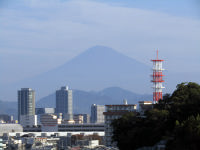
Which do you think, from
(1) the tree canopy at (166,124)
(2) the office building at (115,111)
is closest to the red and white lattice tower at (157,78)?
(2) the office building at (115,111)

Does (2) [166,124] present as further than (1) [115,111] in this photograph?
No

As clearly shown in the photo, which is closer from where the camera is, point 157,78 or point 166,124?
point 166,124

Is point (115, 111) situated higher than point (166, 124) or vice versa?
point (115, 111)

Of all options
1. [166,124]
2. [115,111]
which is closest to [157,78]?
[115,111]

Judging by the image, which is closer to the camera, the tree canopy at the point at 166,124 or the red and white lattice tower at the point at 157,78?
the tree canopy at the point at 166,124

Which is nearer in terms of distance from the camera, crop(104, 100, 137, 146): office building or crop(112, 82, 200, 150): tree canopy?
crop(112, 82, 200, 150): tree canopy

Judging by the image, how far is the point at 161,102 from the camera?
87.2 meters

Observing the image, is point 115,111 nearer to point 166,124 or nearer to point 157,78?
point 157,78

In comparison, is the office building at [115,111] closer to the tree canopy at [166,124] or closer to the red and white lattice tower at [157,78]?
the red and white lattice tower at [157,78]

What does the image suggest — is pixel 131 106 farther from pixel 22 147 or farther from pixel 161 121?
pixel 161 121

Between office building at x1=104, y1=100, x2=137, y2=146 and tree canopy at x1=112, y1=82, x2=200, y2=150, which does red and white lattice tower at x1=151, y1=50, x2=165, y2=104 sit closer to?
office building at x1=104, y1=100, x2=137, y2=146

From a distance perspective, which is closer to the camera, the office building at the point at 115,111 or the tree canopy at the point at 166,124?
the tree canopy at the point at 166,124

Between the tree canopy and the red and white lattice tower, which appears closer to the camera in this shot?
the tree canopy

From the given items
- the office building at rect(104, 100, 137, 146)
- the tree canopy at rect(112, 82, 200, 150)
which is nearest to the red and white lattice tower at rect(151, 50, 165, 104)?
the office building at rect(104, 100, 137, 146)
